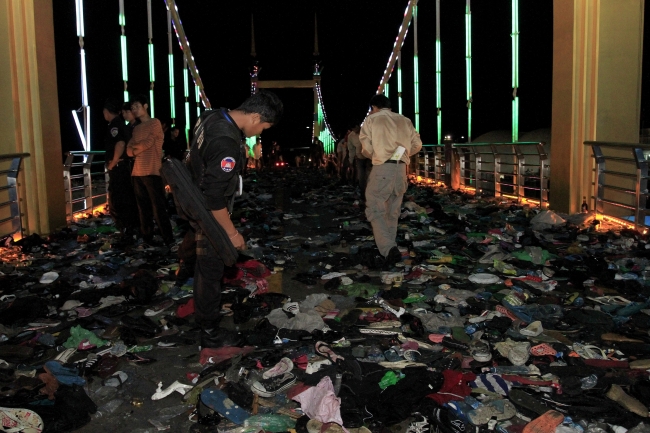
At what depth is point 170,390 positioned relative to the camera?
3.09 m

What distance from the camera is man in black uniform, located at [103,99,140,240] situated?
7.28 meters

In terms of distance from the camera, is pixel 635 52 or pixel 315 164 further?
pixel 315 164

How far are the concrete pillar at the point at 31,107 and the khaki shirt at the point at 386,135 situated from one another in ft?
14.9

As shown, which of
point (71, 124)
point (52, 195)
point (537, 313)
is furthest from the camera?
point (71, 124)

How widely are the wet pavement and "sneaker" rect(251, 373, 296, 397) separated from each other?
0.01 m

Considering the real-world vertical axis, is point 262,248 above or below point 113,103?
below

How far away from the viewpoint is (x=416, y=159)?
74.6ft

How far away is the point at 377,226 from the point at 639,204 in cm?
316

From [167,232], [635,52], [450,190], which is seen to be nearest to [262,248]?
[167,232]

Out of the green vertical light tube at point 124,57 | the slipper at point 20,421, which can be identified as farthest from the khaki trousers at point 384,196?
the green vertical light tube at point 124,57

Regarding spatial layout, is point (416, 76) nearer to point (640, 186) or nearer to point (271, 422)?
point (640, 186)

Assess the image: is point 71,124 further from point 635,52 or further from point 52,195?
point 635,52

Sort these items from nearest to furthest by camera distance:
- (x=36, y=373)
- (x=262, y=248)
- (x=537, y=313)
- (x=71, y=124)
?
(x=36, y=373)
(x=537, y=313)
(x=262, y=248)
(x=71, y=124)

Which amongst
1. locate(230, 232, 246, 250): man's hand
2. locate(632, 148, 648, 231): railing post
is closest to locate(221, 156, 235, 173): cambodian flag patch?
locate(230, 232, 246, 250): man's hand
